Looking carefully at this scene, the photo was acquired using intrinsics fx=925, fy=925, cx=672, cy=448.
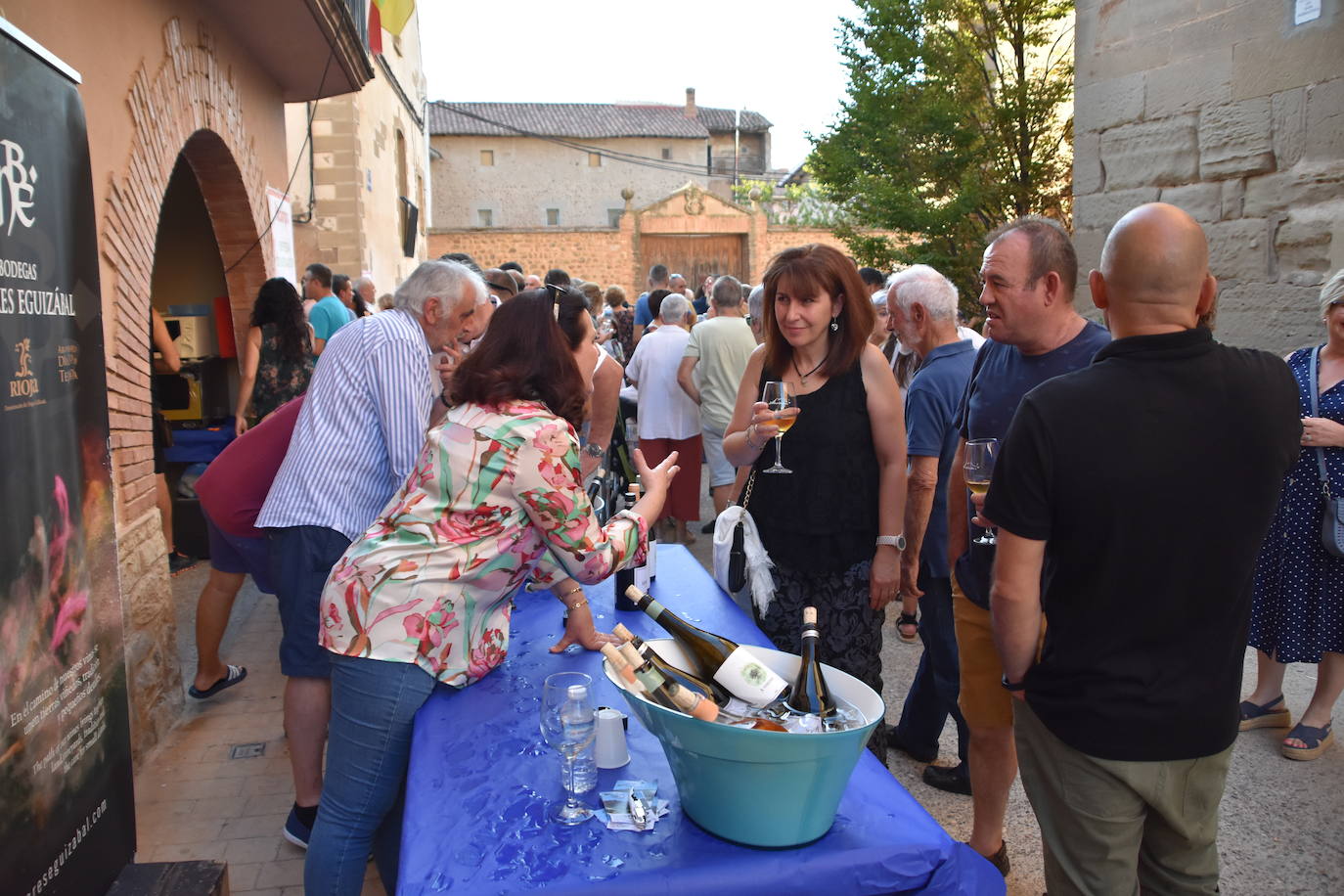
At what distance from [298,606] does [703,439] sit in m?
4.16

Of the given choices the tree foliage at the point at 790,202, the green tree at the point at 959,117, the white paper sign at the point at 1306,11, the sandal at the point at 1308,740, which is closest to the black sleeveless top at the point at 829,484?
the sandal at the point at 1308,740

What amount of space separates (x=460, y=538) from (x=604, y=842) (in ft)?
2.55

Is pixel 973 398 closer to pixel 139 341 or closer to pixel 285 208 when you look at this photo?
pixel 139 341

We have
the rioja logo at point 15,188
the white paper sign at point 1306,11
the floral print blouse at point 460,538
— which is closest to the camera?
the rioja logo at point 15,188

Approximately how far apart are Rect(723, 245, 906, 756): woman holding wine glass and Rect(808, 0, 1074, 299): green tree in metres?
6.71

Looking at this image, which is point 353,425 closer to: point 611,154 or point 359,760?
point 359,760

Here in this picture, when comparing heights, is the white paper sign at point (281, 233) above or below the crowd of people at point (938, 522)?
above

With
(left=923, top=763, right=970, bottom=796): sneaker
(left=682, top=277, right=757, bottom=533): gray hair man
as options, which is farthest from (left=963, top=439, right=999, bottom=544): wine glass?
(left=682, top=277, right=757, bottom=533): gray hair man

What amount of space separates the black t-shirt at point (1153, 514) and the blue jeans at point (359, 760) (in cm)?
137

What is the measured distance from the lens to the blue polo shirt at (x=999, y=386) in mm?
2473

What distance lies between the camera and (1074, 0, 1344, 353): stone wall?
433cm

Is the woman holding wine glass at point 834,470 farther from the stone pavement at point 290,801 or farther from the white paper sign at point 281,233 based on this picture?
the white paper sign at point 281,233

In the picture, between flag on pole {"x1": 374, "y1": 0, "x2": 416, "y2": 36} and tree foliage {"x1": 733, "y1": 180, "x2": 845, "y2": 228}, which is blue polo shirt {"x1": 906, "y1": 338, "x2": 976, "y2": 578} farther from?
tree foliage {"x1": 733, "y1": 180, "x2": 845, "y2": 228}

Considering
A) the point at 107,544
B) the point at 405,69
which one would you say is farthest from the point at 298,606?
the point at 405,69
